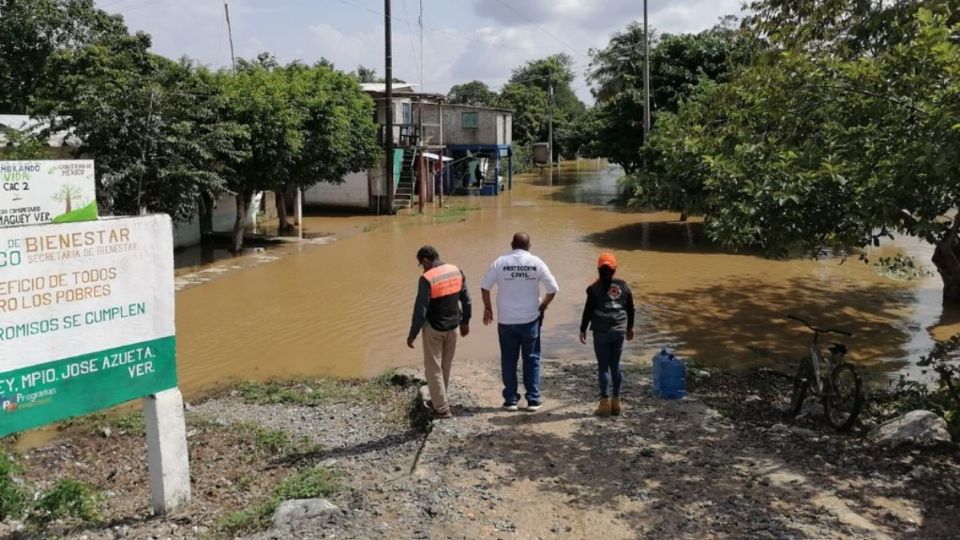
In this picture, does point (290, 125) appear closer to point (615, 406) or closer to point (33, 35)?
point (615, 406)

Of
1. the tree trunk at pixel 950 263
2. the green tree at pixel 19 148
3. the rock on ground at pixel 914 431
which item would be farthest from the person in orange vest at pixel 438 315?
the green tree at pixel 19 148

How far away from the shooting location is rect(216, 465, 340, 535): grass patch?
501cm

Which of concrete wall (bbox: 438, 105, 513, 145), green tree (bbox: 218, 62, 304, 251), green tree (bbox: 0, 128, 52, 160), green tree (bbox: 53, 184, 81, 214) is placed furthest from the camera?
concrete wall (bbox: 438, 105, 513, 145)

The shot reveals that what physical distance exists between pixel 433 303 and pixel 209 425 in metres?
2.88

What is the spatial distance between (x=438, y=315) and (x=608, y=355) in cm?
162

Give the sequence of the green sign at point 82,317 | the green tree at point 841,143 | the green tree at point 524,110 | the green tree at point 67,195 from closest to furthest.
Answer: the green sign at point 82,317 → the green tree at point 67,195 → the green tree at point 841,143 → the green tree at point 524,110

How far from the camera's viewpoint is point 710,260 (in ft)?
64.3

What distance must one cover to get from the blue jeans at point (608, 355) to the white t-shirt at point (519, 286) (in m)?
0.62

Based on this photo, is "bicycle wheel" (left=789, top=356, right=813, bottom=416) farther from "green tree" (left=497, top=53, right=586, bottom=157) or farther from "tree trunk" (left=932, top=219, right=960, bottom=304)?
"green tree" (left=497, top=53, right=586, bottom=157)

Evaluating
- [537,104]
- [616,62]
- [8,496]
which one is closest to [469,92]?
[537,104]

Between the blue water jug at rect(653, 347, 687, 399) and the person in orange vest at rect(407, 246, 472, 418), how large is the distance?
2.23 meters

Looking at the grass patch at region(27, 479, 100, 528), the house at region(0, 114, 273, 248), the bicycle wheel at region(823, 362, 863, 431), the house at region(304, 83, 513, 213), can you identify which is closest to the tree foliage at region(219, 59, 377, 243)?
the house at region(0, 114, 273, 248)

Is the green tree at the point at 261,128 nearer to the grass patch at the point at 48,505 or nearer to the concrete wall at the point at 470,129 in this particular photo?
the grass patch at the point at 48,505

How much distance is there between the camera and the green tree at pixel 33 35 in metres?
29.3
